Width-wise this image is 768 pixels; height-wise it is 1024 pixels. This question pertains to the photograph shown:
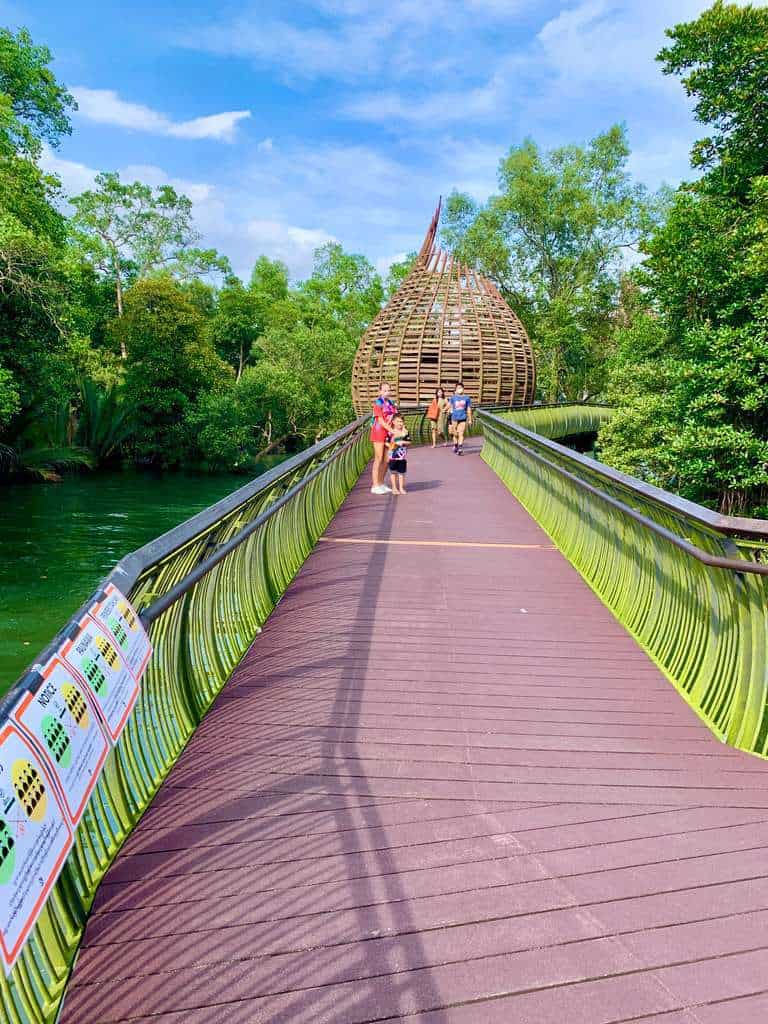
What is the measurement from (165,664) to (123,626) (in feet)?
3.62

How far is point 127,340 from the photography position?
3912cm

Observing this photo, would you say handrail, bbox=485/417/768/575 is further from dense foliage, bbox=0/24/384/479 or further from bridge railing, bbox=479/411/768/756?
dense foliage, bbox=0/24/384/479

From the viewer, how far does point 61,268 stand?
20.8 metres

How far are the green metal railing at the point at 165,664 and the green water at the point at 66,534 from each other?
7.28 metres

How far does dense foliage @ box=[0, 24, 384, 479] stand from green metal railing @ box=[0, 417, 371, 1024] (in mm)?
15835

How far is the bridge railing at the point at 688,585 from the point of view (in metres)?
3.89

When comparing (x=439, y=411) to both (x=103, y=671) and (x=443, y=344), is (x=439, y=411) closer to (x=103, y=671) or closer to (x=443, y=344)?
(x=443, y=344)

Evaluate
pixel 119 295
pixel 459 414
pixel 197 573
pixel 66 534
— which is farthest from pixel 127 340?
pixel 197 573

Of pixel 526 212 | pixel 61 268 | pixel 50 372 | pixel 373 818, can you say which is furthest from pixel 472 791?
pixel 526 212

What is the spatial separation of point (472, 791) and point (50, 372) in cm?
2309

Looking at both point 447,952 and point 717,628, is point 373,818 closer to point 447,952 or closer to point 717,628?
point 447,952

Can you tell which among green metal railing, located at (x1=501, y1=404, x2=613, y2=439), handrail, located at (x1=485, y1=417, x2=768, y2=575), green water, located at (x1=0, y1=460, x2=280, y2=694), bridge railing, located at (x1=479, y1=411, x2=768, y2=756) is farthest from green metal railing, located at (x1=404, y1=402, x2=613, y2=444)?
bridge railing, located at (x1=479, y1=411, x2=768, y2=756)

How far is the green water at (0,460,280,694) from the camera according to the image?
14.3 meters

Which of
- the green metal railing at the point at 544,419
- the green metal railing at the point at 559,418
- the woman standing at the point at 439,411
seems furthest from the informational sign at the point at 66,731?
the green metal railing at the point at 559,418
